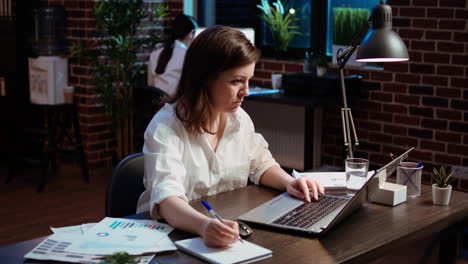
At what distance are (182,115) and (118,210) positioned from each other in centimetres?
37

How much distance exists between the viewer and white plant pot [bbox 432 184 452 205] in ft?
6.63

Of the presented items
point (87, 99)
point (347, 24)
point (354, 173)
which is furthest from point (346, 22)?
point (354, 173)

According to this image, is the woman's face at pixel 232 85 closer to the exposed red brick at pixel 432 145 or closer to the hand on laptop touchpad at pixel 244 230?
the hand on laptop touchpad at pixel 244 230

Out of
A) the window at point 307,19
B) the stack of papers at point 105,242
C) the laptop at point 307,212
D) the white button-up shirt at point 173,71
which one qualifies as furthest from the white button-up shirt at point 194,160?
the window at point 307,19

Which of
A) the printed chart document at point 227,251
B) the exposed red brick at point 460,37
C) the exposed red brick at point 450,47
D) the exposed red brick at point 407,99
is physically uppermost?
the exposed red brick at point 460,37

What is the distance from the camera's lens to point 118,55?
511cm

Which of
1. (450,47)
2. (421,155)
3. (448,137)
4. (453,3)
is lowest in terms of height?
(421,155)

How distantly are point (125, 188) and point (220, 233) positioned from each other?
0.63 meters

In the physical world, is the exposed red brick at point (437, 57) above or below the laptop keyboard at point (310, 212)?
above

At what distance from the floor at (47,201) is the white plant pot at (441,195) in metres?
2.50

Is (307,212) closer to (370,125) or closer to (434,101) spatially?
(434,101)

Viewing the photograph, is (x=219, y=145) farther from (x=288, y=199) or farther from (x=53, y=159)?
(x=53, y=159)

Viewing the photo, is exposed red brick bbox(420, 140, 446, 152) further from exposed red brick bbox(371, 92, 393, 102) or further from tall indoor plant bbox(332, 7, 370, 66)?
tall indoor plant bbox(332, 7, 370, 66)

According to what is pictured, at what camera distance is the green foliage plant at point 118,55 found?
16.7 feet
